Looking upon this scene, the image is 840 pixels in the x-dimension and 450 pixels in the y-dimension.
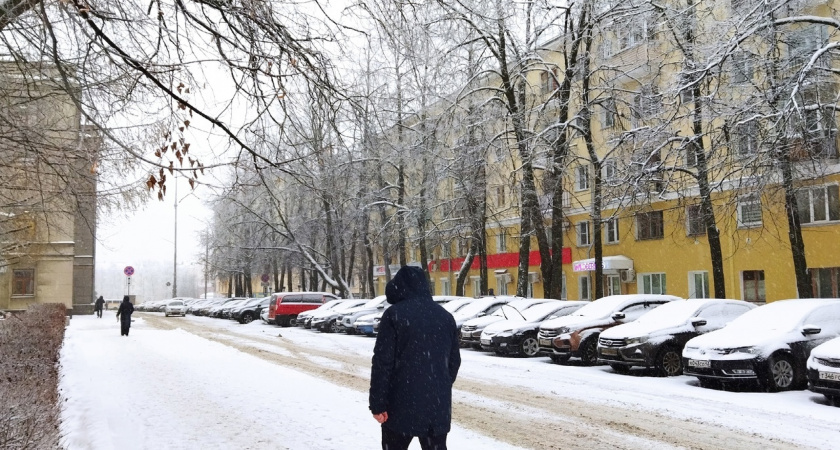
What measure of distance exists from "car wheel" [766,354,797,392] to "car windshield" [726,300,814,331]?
25.1 inches

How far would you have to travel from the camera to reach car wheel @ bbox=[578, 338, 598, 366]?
17.1 meters

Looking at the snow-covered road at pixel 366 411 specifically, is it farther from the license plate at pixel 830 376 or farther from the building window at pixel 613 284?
the building window at pixel 613 284

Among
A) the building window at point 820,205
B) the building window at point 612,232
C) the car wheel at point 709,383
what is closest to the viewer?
the car wheel at point 709,383

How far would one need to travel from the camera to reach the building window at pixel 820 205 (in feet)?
88.0

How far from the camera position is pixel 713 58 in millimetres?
17891

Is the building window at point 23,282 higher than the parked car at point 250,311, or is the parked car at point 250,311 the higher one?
the building window at point 23,282

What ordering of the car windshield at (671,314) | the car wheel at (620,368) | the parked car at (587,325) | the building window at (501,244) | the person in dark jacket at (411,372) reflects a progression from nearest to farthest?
the person in dark jacket at (411,372)
the car windshield at (671,314)
the car wheel at (620,368)
the parked car at (587,325)
the building window at (501,244)

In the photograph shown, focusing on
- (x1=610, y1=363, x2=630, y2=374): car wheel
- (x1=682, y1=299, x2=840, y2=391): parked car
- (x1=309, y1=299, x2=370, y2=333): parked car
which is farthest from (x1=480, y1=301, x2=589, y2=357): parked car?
(x1=309, y1=299, x2=370, y2=333): parked car

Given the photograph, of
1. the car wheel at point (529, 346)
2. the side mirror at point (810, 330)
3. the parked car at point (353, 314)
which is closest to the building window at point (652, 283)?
the parked car at point (353, 314)

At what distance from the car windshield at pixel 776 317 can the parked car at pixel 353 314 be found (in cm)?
1844

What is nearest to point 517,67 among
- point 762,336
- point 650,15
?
point 650,15

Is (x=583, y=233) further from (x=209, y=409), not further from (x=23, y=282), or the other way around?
(x=23, y=282)

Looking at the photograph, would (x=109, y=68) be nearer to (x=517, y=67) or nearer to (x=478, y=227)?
(x=517, y=67)

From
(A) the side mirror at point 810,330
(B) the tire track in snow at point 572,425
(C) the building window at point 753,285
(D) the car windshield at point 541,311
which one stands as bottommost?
(B) the tire track in snow at point 572,425
